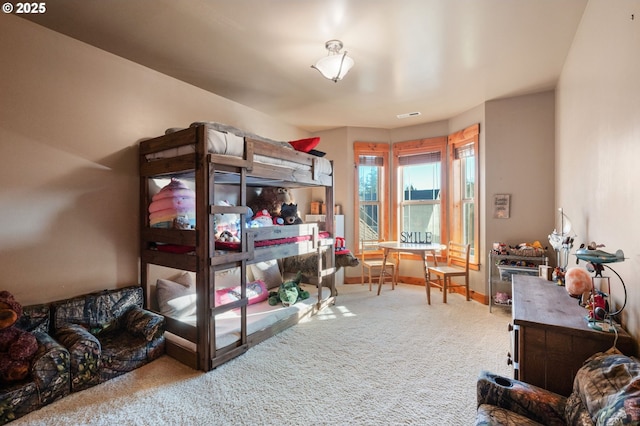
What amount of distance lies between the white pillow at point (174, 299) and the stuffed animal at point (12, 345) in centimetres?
95

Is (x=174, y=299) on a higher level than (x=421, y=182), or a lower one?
lower

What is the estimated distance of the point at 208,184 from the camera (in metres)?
2.30

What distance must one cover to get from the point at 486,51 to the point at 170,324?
3963 millimetres

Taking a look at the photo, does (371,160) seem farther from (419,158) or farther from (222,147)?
(222,147)

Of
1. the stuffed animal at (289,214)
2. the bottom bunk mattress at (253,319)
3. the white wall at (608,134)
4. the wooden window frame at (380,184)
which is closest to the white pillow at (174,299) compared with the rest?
A: the bottom bunk mattress at (253,319)

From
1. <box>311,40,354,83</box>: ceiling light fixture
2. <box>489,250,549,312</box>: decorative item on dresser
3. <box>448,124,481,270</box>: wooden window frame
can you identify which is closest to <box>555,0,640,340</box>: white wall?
<box>489,250,549,312</box>: decorative item on dresser

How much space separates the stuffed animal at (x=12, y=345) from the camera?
5.89 feet

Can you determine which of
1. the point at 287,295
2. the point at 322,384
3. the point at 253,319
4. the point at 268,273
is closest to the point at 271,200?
the point at 268,273

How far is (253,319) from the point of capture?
2975 mm

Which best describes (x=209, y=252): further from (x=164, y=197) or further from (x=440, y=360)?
(x=440, y=360)

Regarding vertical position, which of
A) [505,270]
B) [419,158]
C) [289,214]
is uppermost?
[419,158]

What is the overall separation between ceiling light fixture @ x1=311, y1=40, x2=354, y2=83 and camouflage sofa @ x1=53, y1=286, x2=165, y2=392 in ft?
8.77

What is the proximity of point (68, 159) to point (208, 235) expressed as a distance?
142cm

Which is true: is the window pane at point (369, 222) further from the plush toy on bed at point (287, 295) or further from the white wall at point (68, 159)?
the white wall at point (68, 159)
